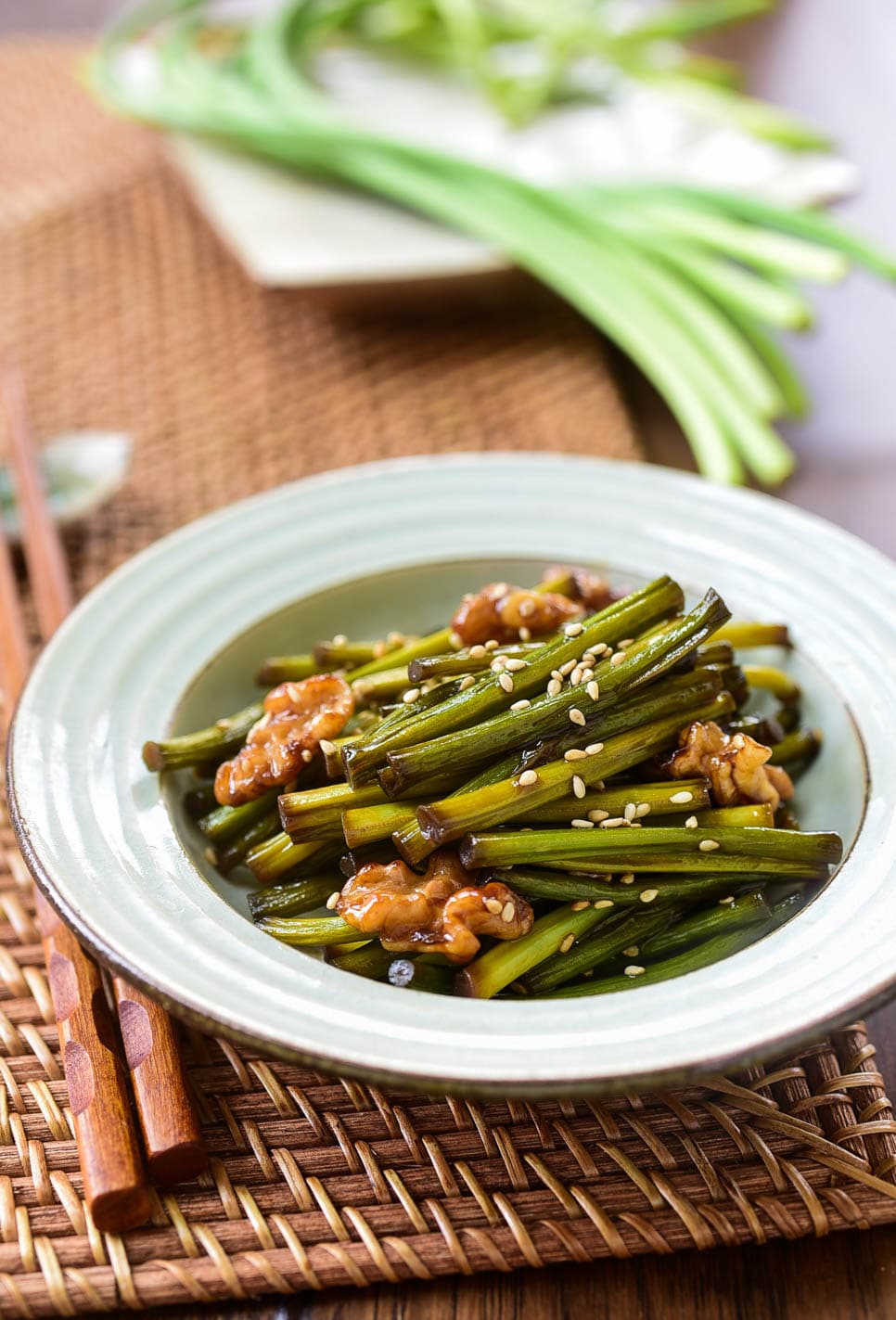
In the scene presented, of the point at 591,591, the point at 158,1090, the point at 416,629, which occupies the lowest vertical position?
the point at 158,1090

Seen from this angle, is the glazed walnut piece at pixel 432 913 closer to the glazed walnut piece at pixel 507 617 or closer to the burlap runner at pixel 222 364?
the glazed walnut piece at pixel 507 617

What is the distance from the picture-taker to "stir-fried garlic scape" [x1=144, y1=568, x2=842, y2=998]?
5.31 feet

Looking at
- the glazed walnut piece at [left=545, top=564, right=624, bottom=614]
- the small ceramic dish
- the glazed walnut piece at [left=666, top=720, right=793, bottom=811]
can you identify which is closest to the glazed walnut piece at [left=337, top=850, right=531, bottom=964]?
the small ceramic dish

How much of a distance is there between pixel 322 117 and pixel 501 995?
292 cm

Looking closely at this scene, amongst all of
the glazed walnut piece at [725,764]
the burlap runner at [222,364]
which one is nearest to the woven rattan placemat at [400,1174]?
the glazed walnut piece at [725,764]

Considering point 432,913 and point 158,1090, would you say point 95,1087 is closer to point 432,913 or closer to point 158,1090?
point 158,1090

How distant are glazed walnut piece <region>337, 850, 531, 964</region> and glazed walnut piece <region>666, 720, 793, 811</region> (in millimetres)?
316

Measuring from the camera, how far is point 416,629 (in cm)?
232

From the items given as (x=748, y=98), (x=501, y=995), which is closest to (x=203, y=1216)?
(x=501, y=995)

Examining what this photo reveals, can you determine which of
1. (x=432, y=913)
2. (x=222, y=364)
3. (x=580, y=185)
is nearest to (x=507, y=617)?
(x=432, y=913)

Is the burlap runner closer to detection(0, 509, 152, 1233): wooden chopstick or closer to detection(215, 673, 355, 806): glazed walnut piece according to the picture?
detection(215, 673, 355, 806): glazed walnut piece

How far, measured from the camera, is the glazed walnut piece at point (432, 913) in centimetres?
156

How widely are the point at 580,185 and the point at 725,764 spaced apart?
2.39m

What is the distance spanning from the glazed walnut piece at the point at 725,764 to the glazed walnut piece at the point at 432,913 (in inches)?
12.4
